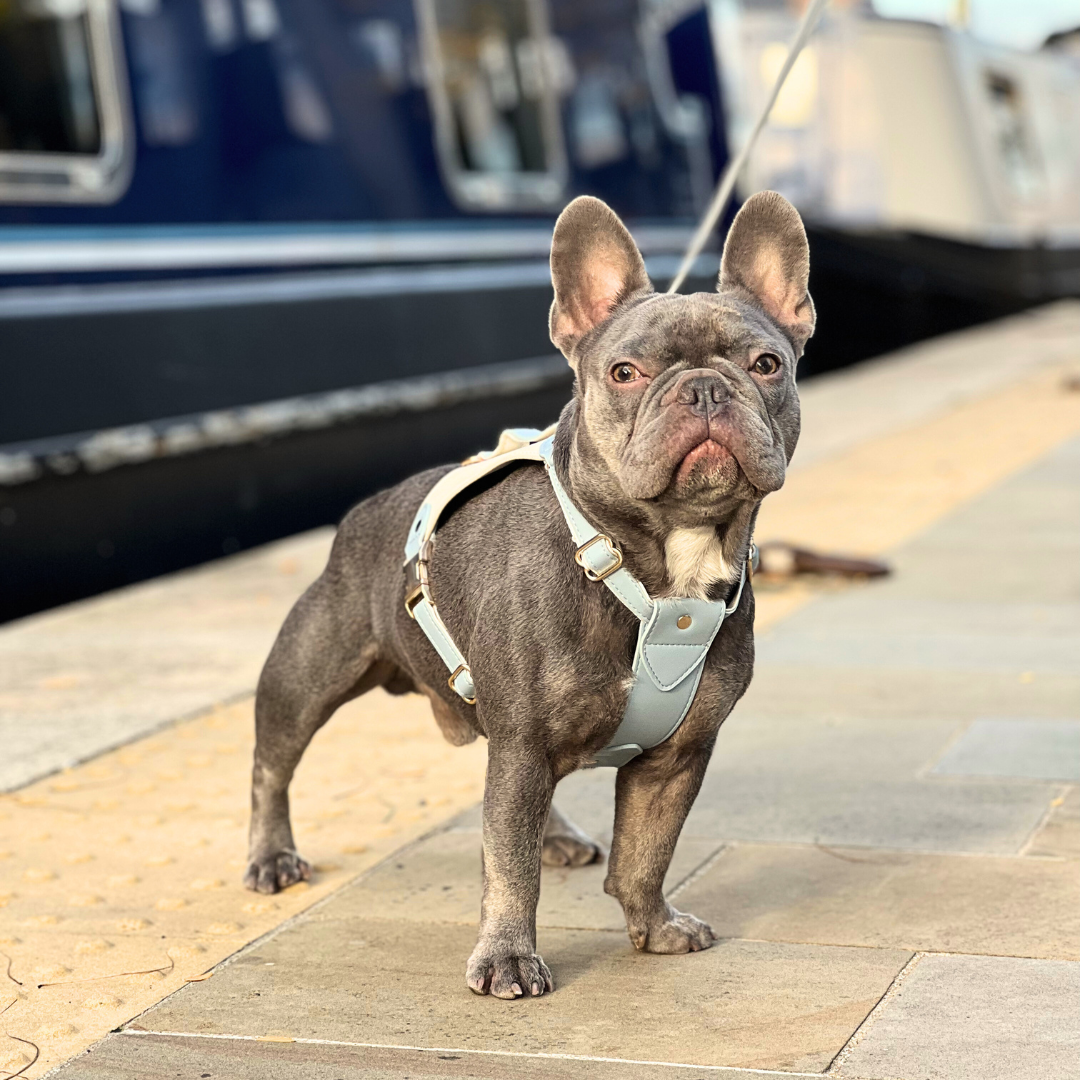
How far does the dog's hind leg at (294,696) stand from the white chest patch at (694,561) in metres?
1.01

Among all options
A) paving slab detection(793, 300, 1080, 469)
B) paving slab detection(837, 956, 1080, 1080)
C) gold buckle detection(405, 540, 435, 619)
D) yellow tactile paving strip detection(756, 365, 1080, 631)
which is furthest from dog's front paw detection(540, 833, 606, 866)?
paving slab detection(793, 300, 1080, 469)

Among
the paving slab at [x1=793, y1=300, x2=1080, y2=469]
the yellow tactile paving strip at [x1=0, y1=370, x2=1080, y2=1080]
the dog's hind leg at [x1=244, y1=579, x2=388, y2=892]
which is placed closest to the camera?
the yellow tactile paving strip at [x1=0, y1=370, x2=1080, y2=1080]

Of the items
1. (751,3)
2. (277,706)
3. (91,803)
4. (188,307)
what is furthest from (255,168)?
(751,3)

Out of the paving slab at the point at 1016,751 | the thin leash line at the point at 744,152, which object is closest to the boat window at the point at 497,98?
the paving slab at the point at 1016,751

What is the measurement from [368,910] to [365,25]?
27.3 feet

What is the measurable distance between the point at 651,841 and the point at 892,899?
71 centimetres

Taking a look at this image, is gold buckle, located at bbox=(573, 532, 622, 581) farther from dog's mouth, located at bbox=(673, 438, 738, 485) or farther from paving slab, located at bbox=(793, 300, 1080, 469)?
paving slab, located at bbox=(793, 300, 1080, 469)

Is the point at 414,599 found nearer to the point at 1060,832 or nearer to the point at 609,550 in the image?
the point at 609,550

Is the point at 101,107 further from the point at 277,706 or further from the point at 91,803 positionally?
the point at 277,706

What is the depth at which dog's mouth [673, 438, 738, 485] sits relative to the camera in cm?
343

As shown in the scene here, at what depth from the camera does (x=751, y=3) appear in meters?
28.0

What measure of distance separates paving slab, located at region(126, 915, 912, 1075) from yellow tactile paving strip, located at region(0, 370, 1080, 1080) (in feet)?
0.66

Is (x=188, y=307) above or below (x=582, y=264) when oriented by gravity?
below

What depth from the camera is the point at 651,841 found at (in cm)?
403
